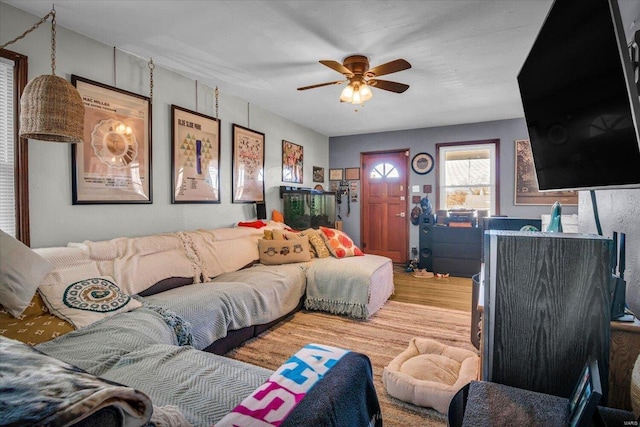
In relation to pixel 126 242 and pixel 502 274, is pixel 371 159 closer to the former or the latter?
pixel 126 242

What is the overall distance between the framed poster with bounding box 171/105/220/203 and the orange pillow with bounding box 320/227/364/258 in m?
1.40

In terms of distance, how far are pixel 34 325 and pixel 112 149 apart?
1545 mm

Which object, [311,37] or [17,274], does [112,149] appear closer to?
[17,274]

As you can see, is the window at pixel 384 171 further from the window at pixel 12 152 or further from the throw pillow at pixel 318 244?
the window at pixel 12 152

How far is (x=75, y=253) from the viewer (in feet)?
7.41

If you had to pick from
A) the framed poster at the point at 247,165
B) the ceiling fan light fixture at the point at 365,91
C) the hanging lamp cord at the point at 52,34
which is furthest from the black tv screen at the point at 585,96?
the framed poster at the point at 247,165

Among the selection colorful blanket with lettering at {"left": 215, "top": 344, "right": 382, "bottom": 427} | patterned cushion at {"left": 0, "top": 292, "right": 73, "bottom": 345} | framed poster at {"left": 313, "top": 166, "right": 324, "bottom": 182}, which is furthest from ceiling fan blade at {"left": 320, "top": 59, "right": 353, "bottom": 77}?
framed poster at {"left": 313, "top": 166, "right": 324, "bottom": 182}

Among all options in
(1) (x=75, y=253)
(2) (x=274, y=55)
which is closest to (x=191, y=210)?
(1) (x=75, y=253)

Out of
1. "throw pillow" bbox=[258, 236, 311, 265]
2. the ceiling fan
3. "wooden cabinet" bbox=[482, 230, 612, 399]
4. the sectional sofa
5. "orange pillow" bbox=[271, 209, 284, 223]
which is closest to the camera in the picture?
"wooden cabinet" bbox=[482, 230, 612, 399]

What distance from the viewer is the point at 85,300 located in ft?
6.47

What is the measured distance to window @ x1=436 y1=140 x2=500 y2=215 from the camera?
17.5 ft

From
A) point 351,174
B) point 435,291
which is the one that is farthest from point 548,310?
point 351,174

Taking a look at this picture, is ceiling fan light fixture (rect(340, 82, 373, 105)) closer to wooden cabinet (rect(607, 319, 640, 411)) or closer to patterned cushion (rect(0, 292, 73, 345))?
wooden cabinet (rect(607, 319, 640, 411))

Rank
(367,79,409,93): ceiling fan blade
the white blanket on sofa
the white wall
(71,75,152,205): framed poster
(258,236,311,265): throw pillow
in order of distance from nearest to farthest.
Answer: the white wall < (71,75,152,205): framed poster < (367,79,409,93): ceiling fan blade < the white blanket on sofa < (258,236,311,265): throw pillow
